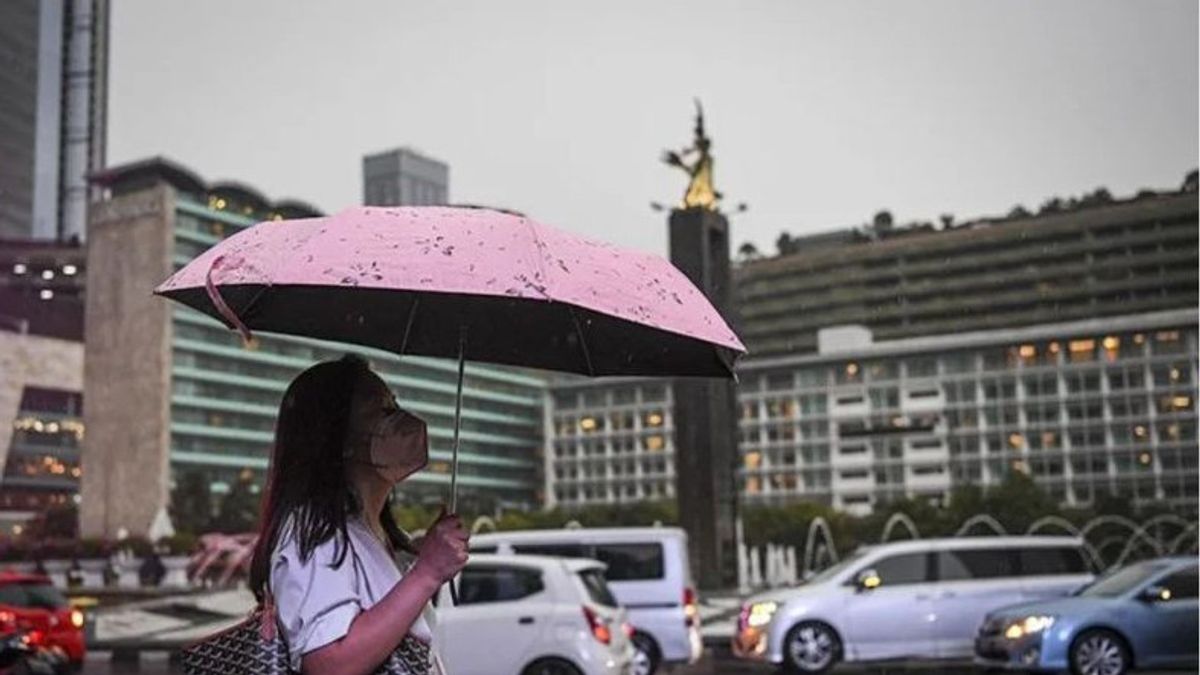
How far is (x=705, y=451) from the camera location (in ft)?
100.0

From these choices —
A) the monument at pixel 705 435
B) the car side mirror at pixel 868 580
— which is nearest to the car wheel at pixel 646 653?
the car side mirror at pixel 868 580

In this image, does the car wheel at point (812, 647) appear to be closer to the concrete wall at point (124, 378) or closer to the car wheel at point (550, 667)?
the car wheel at point (550, 667)

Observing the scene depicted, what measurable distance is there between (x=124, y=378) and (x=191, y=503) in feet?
24.5

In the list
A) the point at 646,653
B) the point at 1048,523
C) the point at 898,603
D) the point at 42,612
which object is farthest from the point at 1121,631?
the point at 1048,523

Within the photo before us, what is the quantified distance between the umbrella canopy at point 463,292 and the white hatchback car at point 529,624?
699cm

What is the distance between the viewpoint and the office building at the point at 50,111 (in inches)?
2517

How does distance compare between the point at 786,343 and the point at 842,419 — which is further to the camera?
the point at 786,343

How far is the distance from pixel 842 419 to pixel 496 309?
280 ft

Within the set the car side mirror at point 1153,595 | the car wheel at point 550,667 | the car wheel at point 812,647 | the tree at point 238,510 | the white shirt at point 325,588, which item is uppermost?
the tree at point 238,510

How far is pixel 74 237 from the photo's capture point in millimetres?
97062

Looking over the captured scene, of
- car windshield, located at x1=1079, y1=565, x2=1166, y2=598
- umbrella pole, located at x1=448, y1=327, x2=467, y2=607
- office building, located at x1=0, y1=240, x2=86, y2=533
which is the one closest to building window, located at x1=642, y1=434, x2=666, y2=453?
office building, located at x1=0, y1=240, x2=86, y2=533

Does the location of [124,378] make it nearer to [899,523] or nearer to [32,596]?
[899,523]

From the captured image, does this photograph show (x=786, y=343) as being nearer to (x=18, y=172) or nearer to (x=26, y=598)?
(x=18, y=172)

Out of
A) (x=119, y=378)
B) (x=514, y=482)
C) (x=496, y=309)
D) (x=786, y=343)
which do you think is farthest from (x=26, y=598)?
(x=786, y=343)
